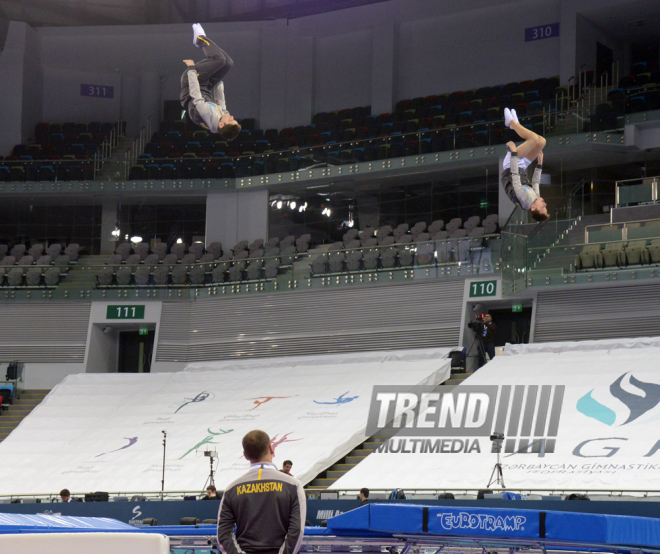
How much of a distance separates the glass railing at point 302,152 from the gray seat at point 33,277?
3.99 meters

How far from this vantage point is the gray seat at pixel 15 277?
24312 mm

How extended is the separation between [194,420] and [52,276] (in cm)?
795

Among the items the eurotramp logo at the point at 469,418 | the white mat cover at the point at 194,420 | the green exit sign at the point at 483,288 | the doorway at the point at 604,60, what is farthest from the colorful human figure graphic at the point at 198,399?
the doorway at the point at 604,60

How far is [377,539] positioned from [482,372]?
1197 centimetres

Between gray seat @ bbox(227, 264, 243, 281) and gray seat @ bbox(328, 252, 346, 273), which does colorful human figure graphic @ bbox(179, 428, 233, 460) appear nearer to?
gray seat @ bbox(328, 252, 346, 273)

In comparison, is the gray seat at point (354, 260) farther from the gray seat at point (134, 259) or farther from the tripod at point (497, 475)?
the tripod at point (497, 475)

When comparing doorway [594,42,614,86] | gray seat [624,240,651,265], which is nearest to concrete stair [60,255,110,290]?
gray seat [624,240,651,265]

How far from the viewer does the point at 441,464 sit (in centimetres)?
1470

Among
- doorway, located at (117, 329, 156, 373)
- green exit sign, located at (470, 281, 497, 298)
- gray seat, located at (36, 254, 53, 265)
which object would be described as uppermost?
gray seat, located at (36, 254, 53, 265)

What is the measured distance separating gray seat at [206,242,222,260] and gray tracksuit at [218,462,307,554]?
70.6ft

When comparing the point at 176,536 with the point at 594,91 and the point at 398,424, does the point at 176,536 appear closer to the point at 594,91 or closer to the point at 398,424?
the point at 398,424

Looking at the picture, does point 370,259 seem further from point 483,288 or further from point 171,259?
point 171,259

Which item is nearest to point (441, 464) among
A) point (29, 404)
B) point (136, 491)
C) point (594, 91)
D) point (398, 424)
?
point (398, 424)

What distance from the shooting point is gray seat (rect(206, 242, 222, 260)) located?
85.2 ft
